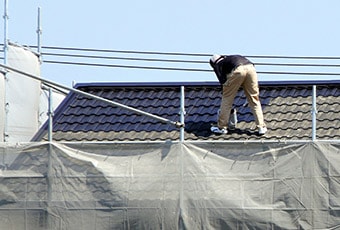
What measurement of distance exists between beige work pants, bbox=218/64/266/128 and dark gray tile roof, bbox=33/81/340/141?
34 centimetres

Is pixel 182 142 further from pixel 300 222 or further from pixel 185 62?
pixel 185 62

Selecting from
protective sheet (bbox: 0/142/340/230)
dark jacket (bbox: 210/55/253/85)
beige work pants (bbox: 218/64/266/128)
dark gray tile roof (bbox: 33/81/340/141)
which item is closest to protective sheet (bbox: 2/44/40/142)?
dark gray tile roof (bbox: 33/81/340/141)

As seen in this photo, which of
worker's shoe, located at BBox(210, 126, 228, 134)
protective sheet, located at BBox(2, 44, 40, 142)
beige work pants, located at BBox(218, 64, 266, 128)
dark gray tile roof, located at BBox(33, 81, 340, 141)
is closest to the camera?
beige work pants, located at BBox(218, 64, 266, 128)

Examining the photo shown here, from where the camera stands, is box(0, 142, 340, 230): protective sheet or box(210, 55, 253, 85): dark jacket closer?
box(0, 142, 340, 230): protective sheet

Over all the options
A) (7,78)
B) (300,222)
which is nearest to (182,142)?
(300,222)

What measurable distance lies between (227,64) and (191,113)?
1284mm

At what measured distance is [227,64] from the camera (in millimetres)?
11727

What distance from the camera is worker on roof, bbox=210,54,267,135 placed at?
38.2 feet

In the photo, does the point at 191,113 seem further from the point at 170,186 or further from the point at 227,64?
the point at 170,186

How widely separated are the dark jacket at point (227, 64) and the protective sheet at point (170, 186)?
1.17 m

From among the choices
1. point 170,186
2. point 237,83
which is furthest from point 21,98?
point 170,186

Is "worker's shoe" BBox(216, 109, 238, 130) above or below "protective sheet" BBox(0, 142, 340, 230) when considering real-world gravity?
above

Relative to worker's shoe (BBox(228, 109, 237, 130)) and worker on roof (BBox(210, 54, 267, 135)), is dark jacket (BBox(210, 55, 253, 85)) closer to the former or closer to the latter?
worker on roof (BBox(210, 54, 267, 135))

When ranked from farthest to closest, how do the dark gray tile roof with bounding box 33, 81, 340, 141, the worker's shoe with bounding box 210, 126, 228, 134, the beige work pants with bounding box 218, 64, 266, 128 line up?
the dark gray tile roof with bounding box 33, 81, 340, 141
the worker's shoe with bounding box 210, 126, 228, 134
the beige work pants with bounding box 218, 64, 266, 128
